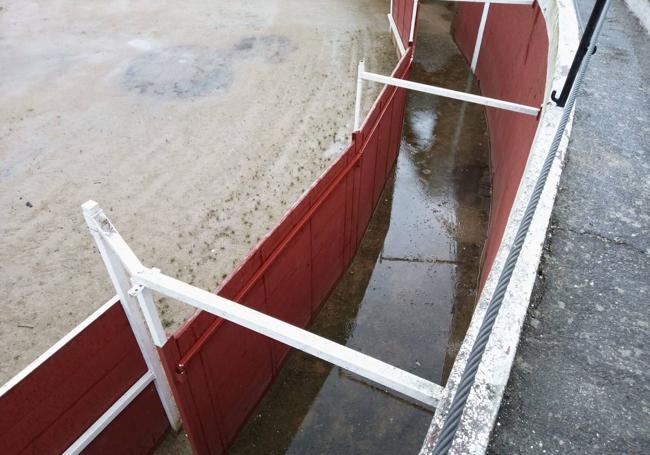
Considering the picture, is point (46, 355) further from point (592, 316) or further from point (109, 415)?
point (592, 316)

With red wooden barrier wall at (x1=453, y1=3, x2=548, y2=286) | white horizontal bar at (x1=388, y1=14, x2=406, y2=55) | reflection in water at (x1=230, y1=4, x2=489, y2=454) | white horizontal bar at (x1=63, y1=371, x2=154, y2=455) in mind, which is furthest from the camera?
white horizontal bar at (x1=388, y1=14, x2=406, y2=55)

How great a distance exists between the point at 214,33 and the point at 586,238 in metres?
11.8

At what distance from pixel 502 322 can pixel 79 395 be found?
303 cm

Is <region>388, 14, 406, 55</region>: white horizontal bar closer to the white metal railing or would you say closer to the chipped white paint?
the chipped white paint

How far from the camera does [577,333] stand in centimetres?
302

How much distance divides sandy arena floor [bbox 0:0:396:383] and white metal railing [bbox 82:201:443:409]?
106 inches

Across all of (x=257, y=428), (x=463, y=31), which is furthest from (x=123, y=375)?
(x=463, y=31)

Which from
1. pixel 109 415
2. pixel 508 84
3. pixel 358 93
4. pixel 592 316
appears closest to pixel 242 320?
pixel 109 415

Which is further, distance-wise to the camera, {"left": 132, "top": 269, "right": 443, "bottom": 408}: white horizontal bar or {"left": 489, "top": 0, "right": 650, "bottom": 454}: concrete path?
{"left": 489, "top": 0, "right": 650, "bottom": 454}: concrete path

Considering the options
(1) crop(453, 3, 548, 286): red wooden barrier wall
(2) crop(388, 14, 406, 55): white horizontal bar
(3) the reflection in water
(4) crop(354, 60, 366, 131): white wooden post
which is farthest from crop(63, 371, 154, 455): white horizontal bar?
(2) crop(388, 14, 406, 55): white horizontal bar

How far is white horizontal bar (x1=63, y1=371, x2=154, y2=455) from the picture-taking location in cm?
362

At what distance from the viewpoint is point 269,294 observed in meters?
4.46

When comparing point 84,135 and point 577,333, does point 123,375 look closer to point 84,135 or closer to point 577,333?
point 577,333

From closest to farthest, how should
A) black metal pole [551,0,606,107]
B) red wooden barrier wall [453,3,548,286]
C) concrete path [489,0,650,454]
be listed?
concrete path [489,0,650,454]
black metal pole [551,0,606,107]
red wooden barrier wall [453,3,548,286]
